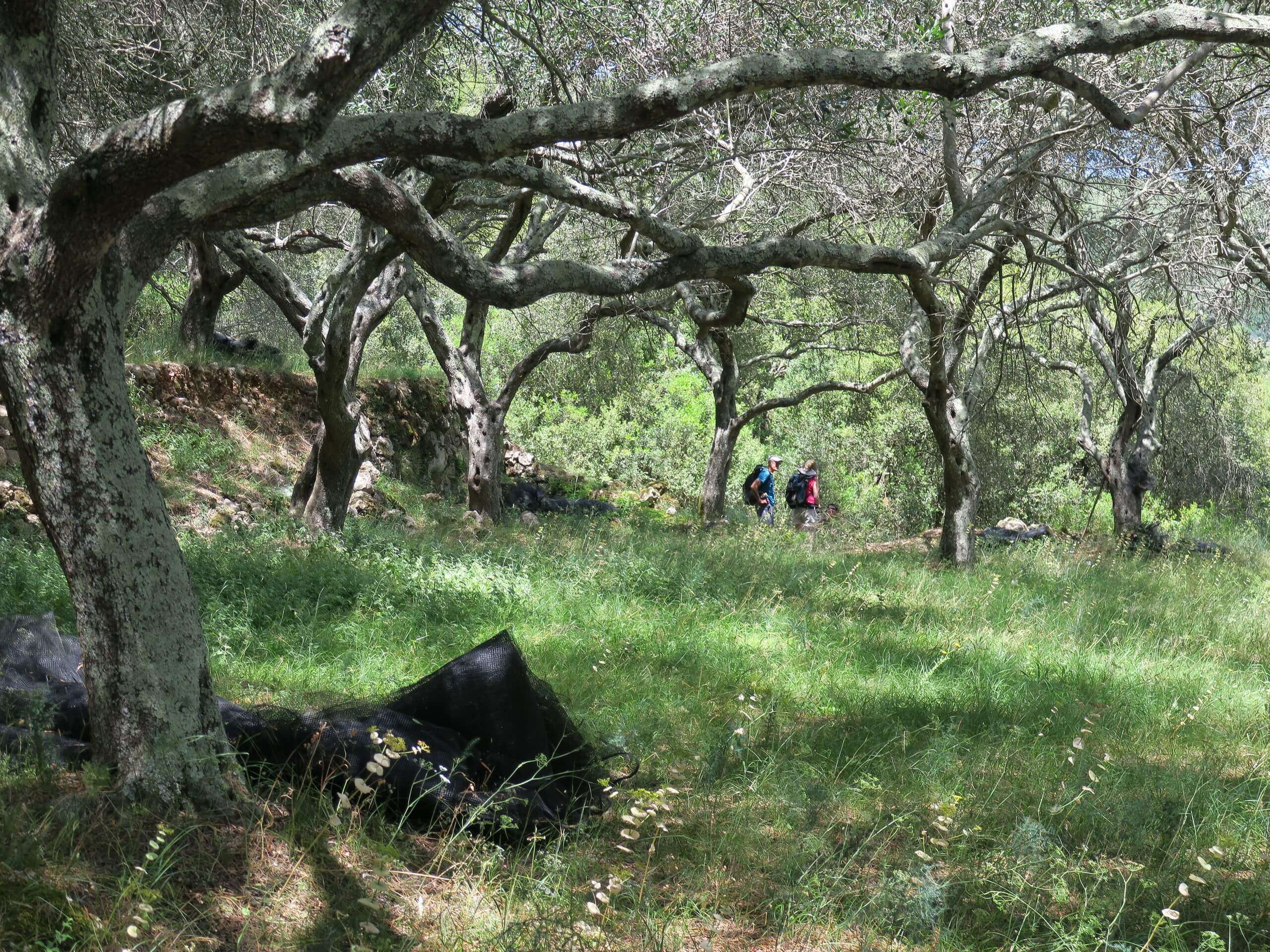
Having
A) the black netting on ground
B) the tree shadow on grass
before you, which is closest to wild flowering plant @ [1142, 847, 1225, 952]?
the black netting on ground

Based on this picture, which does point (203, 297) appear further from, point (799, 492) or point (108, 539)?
point (108, 539)

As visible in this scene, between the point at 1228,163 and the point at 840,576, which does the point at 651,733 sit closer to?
the point at 840,576

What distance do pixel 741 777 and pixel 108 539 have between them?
2792mm

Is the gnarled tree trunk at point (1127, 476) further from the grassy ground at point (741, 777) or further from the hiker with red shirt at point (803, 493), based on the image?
the grassy ground at point (741, 777)

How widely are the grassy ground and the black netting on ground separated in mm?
143

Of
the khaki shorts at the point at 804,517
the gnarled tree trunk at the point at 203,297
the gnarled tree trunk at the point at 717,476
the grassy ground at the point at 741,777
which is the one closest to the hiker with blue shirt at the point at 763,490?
the gnarled tree trunk at the point at 717,476

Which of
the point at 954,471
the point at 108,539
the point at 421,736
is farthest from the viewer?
the point at 954,471

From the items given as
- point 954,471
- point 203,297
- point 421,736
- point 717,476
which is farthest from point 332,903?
point 717,476

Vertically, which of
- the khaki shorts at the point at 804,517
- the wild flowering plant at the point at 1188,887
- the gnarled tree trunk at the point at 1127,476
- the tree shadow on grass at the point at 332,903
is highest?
the gnarled tree trunk at the point at 1127,476

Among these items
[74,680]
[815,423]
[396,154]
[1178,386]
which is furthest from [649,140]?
[815,423]

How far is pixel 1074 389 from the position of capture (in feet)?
79.5

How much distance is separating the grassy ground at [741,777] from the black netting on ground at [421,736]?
0.47 ft

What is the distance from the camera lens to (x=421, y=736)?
398cm

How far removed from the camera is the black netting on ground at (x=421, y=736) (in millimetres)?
3727
